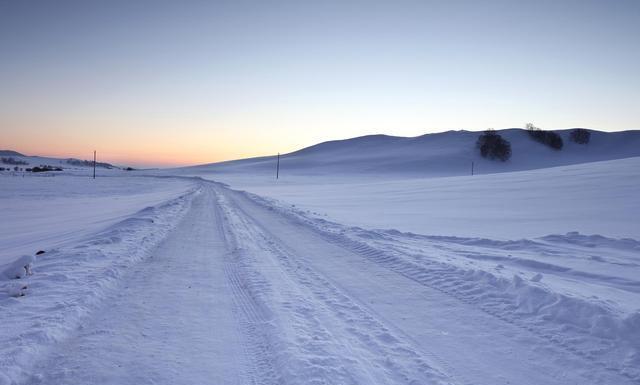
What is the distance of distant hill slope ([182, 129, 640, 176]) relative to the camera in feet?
307

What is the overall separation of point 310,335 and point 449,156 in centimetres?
10301

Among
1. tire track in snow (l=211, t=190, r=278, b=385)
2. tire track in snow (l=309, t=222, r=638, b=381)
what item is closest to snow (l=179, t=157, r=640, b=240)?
tire track in snow (l=309, t=222, r=638, b=381)

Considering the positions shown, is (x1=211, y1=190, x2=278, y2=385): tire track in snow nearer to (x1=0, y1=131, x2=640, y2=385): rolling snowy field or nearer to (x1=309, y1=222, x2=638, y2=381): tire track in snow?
(x1=0, y1=131, x2=640, y2=385): rolling snowy field

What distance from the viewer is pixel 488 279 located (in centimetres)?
673

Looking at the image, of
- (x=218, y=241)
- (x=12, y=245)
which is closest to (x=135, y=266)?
(x=218, y=241)

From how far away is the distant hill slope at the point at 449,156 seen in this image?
93.6 metres

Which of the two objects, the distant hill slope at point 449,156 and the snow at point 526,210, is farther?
the distant hill slope at point 449,156

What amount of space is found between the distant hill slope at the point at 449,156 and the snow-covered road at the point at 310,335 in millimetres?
78504

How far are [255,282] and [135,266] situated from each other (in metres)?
2.56

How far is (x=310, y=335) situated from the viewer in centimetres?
461

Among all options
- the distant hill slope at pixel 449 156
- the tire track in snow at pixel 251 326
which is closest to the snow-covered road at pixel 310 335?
the tire track in snow at pixel 251 326

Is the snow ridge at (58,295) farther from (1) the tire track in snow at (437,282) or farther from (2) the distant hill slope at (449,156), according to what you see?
(2) the distant hill slope at (449,156)

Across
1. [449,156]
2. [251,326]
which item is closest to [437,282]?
[251,326]

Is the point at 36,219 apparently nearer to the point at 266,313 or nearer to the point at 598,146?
the point at 266,313
